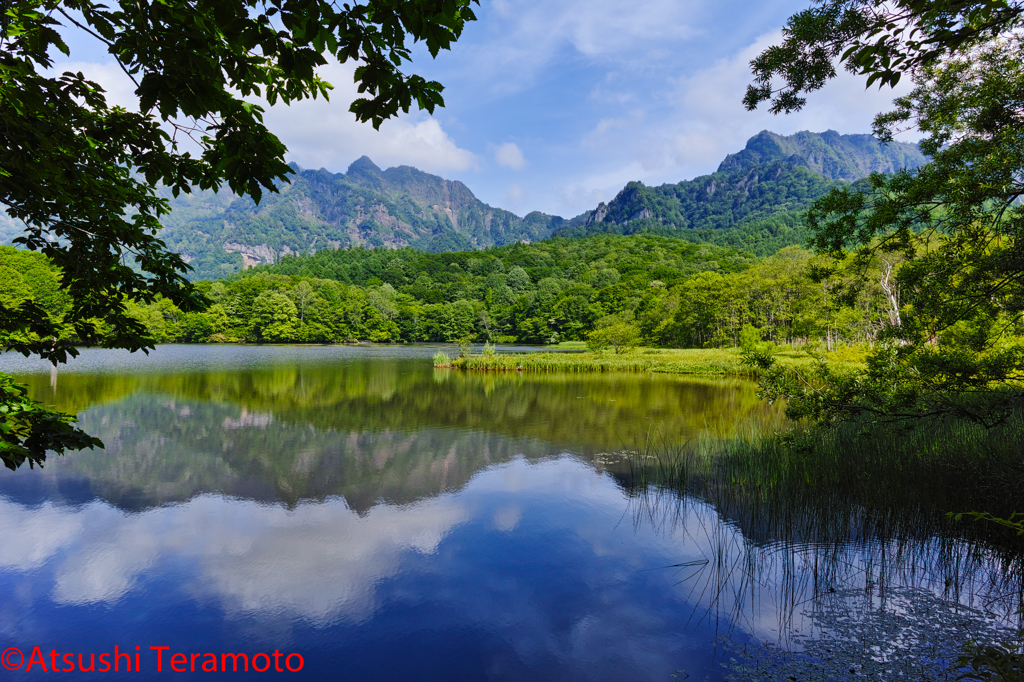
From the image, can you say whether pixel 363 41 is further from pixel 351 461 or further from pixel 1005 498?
pixel 351 461

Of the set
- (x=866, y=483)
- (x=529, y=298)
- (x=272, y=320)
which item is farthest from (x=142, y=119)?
(x=529, y=298)

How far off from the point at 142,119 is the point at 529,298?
86.3 meters

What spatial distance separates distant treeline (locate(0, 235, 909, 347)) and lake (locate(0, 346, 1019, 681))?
484 centimetres

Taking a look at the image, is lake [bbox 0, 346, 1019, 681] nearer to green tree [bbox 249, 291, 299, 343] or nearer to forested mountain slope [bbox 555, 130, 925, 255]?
green tree [bbox 249, 291, 299, 343]

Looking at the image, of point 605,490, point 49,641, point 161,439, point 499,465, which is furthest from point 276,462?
point 605,490

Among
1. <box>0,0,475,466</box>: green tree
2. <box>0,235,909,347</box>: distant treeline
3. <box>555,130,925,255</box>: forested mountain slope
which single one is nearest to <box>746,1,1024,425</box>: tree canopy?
<box>0,235,909,347</box>: distant treeline

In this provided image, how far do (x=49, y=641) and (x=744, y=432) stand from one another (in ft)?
40.0

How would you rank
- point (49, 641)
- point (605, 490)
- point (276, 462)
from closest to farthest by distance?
point (49, 641)
point (605, 490)
point (276, 462)

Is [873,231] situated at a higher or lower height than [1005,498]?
higher

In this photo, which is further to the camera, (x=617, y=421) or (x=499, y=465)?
(x=617, y=421)

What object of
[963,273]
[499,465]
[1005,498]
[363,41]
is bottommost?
[499,465]

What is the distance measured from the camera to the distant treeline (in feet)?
154

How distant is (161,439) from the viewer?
1116 cm

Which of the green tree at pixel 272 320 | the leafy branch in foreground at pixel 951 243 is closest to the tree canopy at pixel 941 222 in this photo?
the leafy branch in foreground at pixel 951 243
